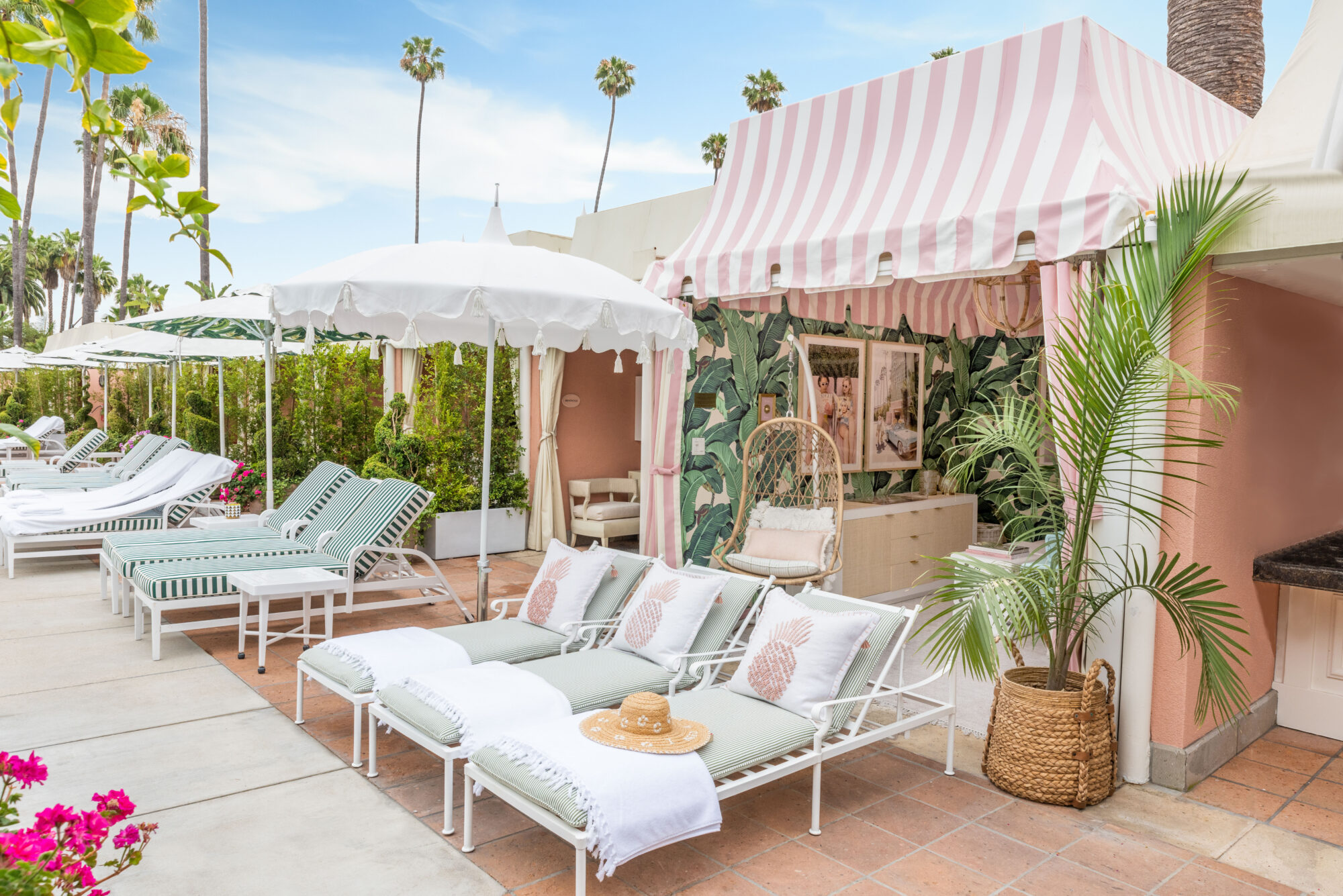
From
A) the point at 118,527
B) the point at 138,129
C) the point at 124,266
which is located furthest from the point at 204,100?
the point at 124,266

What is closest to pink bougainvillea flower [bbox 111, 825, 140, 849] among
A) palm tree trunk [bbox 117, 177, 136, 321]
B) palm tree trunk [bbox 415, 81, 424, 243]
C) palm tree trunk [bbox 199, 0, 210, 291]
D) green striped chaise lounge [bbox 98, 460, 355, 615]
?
green striped chaise lounge [bbox 98, 460, 355, 615]

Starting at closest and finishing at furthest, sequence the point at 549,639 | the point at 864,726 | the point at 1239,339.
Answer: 1. the point at 1239,339
2. the point at 864,726
3. the point at 549,639

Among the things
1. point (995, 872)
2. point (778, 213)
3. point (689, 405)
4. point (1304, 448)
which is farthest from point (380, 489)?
point (1304, 448)

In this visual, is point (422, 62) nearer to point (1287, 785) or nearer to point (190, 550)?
point (190, 550)

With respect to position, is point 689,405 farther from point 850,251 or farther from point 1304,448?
point 1304,448

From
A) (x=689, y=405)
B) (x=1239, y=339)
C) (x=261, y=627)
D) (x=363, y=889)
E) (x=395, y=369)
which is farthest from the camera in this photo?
(x=395, y=369)

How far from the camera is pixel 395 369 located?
11.4m

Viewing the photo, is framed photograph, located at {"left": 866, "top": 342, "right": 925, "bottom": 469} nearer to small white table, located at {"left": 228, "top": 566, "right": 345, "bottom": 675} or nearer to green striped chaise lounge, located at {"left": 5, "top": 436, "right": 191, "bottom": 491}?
small white table, located at {"left": 228, "top": 566, "right": 345, "bottom": 675}

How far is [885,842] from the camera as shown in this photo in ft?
12.0

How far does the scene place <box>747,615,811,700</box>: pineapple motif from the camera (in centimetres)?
409

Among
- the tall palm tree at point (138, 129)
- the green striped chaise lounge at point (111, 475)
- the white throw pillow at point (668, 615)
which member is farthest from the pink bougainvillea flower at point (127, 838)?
the tall palm tree at point (138, 129)

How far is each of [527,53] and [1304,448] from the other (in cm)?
3605

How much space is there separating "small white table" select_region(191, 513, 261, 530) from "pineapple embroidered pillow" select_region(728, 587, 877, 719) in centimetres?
565

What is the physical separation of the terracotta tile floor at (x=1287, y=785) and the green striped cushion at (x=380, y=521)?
520cm
